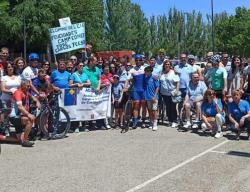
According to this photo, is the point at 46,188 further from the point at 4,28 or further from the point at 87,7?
the point at 87,7

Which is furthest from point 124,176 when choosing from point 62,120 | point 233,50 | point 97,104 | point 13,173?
point 233,50

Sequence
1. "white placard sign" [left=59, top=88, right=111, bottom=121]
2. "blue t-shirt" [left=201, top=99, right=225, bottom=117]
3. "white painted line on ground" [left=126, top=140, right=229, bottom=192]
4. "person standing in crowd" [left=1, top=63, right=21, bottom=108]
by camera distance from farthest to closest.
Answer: "white placard sign" [left=59, top=88, right=111, bottom=121] → "blue t-shirt" [left=201, top=99, right=225, bottom=117] → "person standing in crowd" [left=1, top=63, right=21, bottom=108] → "white painted line on ground" [left=126, top=140, right=229, bottom=192]

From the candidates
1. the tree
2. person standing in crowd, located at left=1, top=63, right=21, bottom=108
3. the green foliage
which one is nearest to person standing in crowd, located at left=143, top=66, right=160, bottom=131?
person standing in crowd, located at left=1, top=63, right=21, bottom=108

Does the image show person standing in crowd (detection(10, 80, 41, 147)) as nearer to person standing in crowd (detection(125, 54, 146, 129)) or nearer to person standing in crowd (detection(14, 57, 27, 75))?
person standing in crowd (detection(14, 57, 27, 75))

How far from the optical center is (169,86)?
12680mm

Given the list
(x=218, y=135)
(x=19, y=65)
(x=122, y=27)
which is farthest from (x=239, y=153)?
(x=122, y=27)

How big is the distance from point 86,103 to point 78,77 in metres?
0.77

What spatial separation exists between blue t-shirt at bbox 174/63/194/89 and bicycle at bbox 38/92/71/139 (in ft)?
11.1

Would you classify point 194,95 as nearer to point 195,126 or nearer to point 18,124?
point 195,126

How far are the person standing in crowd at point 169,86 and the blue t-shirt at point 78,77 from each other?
2051 millimetres

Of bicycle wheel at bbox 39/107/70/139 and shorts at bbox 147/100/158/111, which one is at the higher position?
shorts at bbox 147/100/158/111

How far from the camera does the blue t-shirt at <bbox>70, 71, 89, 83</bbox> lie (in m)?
12.2

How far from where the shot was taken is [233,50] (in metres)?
64.0

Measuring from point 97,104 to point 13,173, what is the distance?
5.09 m
